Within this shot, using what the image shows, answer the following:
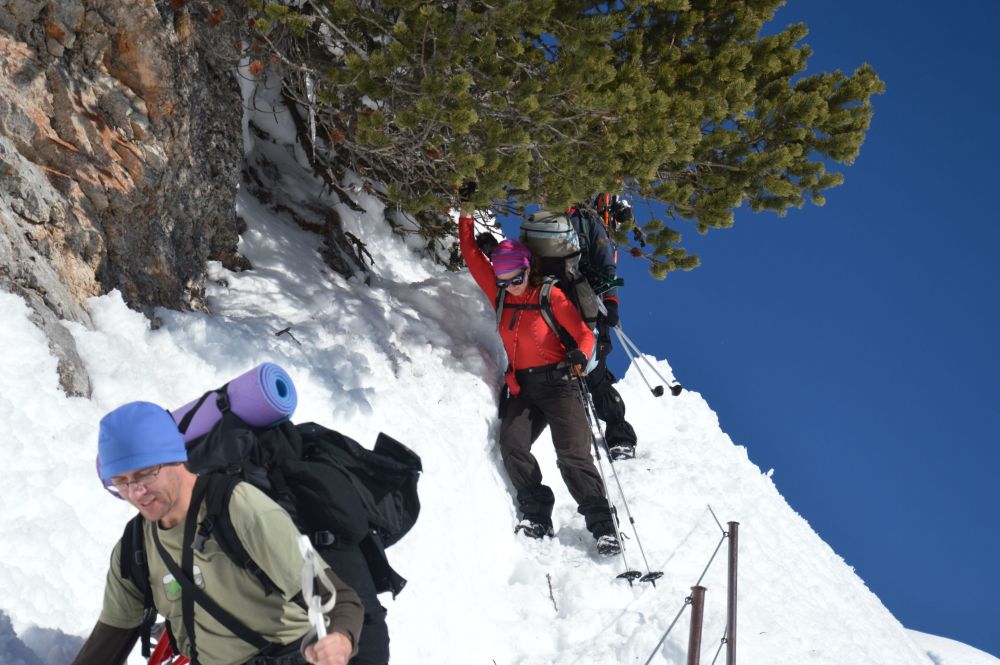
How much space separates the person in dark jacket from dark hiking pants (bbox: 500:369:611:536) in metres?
0.93

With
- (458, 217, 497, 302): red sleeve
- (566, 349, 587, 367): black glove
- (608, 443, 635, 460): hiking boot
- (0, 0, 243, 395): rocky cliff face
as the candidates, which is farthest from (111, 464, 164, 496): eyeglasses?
(608, 443, 635, 460): hiking boot

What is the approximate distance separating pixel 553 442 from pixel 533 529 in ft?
2.82

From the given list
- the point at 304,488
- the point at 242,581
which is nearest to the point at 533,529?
the point at 304,488

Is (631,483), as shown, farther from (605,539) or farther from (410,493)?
(410,493)

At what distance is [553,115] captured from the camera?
5980mm

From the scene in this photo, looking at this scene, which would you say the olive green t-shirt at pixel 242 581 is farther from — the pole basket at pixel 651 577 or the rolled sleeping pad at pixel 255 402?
the pole basket at pixel 651 577

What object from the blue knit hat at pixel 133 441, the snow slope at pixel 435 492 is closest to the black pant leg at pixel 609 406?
the snow slope at pixel 435 492

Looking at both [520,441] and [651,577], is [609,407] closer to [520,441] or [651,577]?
[520,441]

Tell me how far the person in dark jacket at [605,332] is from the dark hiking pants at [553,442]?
926mm

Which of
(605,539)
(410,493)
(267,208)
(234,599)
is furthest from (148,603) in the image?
(267,208)

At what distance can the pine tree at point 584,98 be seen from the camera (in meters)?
5.72

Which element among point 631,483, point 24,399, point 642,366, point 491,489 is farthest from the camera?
point 642,366

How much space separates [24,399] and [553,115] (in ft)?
12.8

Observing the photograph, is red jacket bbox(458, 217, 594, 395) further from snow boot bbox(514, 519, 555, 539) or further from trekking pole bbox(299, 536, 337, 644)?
trekking pole bbox(299, 536, 337, 644)
